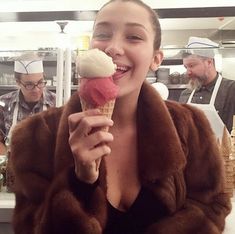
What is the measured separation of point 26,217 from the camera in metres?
1.33

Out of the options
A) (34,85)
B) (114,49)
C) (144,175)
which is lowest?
(144,175)

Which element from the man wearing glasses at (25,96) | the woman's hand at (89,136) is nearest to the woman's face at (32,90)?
the man wearing glasses at (25,96)

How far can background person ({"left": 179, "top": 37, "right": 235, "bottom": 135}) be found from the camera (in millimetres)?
2273

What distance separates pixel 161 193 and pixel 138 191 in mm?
85

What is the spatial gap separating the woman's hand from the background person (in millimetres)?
1300

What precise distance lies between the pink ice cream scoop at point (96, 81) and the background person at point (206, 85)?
123 centimetres

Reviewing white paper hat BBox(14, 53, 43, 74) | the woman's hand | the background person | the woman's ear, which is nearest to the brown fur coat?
the woman's ear

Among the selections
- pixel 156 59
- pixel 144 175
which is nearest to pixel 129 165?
pixel 144 175

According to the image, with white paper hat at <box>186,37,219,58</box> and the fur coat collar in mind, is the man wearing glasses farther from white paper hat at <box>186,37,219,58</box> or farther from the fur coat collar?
white paper hat at <box>186,37,219,58</box>

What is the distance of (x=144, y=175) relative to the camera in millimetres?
1388

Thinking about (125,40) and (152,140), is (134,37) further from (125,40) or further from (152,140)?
(152,140)

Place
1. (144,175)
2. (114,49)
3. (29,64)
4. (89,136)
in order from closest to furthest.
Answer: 1. (89,136)
2. (114,49)
3. (144,175)
4. (29,64)

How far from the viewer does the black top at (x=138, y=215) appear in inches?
50.7

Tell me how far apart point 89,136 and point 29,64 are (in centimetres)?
119
